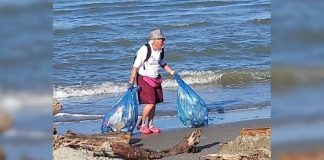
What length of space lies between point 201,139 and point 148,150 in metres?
0.92

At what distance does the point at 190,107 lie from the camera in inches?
247

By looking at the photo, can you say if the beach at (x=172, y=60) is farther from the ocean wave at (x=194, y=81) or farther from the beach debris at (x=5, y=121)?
the beach debris at (x=5, y=121)

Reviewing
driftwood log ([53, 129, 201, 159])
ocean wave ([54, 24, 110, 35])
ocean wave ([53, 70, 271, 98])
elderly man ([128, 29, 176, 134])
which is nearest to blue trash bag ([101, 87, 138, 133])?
elderly man ([128, 29, 176, 134])

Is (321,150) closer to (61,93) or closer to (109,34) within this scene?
(61,93)

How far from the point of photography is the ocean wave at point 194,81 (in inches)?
346

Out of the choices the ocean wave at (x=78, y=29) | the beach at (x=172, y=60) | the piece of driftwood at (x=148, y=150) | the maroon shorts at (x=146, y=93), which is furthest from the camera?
the ocean wave at (x=78, y=29)

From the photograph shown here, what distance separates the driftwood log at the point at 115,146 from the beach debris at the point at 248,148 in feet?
0.93

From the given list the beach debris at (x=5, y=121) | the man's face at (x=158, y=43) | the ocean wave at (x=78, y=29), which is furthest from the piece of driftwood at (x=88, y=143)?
the ocean wave at (x=78, y=29)

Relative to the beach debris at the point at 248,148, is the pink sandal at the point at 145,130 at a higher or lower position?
lower

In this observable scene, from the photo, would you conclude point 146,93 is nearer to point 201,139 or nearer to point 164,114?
point 201,139

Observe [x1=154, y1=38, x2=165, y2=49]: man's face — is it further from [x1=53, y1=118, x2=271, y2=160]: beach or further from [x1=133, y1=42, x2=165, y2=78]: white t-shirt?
[x1=53, y1=118, x2=271, y2=160]: beach

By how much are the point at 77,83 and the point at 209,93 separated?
198 centimetres

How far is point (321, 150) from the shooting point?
1.05 m

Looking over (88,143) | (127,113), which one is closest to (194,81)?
(127,113)
